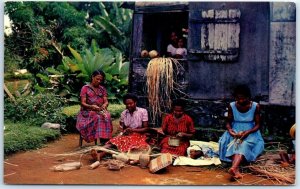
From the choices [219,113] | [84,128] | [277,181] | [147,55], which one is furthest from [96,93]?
[277,181]

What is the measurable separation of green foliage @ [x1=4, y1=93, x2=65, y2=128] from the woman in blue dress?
2.36 metres

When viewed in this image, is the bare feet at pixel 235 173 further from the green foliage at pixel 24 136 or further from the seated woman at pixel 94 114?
the green foliage at pixel 24 136

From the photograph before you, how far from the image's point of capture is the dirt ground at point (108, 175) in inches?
232

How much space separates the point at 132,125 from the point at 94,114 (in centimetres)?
55

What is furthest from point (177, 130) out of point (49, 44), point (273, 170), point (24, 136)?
point (49, 44)

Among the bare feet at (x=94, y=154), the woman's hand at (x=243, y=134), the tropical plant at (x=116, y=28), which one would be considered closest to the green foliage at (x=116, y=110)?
the bare feet at (x=94, y=154)

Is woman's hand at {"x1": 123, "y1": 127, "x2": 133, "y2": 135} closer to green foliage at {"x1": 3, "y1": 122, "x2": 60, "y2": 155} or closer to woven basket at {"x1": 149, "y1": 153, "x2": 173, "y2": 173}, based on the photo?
woven basket at {"x1": 149, "y1": 153, "x2": 173, "y2": 173}

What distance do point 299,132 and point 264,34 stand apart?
4.59ft

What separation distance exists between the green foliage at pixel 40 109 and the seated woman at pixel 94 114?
48 centimetres

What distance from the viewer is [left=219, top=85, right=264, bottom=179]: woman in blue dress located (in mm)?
6020

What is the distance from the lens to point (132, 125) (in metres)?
6.48

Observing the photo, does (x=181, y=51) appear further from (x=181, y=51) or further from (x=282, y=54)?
(x=282, y=54)

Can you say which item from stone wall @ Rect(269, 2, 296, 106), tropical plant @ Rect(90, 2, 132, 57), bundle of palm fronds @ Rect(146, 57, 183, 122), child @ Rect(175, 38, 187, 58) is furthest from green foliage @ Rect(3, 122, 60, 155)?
stone wall @ Rect(269, 2, 296, 106)

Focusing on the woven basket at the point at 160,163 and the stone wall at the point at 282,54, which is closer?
the woven basket at the point at 160,163
